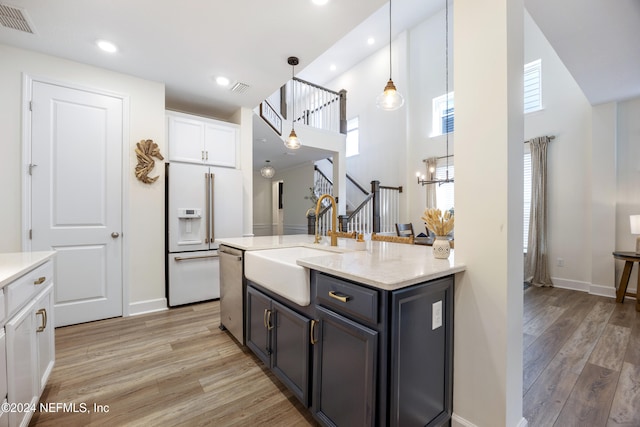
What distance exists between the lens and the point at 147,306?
3.21 metres

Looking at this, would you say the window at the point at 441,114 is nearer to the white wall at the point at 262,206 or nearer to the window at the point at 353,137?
the window at the point at 353,137

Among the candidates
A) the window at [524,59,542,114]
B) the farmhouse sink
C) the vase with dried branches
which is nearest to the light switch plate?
the vase with dried branches

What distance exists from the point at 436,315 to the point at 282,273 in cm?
89

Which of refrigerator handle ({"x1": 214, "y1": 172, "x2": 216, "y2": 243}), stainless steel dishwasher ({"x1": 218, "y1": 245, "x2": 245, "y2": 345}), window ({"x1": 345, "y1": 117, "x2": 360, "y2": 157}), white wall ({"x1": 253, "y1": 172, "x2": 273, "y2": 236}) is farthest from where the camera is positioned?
white wall ({"x1": 253, "y1": 172, "x2": 273, "y2": 236})

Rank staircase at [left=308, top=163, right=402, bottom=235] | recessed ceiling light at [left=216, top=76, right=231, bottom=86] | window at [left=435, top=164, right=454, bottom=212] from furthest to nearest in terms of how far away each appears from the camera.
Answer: window at [left=435, top=164, right=454, bottom=212], staircase at [left=308, top=163, right=402, bottom=235], recessed ceiling light at [left=216, top=76, right=231, bottom=86]

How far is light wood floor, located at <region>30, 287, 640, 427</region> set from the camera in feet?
5.24

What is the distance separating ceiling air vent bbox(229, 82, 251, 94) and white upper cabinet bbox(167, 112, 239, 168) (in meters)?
0.54

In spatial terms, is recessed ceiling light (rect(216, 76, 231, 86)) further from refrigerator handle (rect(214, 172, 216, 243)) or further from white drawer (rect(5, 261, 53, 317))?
white drawer (rect(5, 261, 53, 317))

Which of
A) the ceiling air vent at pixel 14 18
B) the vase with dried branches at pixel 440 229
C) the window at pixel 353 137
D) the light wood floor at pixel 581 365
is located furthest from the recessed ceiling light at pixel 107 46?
the window at pixel 353 137

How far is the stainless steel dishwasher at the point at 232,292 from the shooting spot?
2.33 metres

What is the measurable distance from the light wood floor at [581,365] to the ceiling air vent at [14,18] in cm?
443

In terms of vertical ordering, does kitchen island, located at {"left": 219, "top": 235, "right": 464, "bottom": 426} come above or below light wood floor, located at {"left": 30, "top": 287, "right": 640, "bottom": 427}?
above

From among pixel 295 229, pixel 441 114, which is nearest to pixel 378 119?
pixel 441 114

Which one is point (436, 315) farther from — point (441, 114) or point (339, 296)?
point (441, 114)
